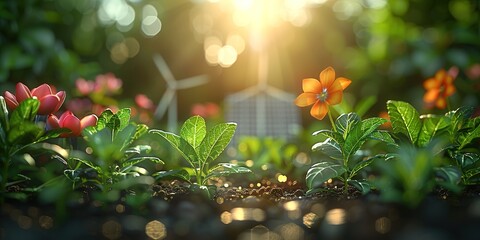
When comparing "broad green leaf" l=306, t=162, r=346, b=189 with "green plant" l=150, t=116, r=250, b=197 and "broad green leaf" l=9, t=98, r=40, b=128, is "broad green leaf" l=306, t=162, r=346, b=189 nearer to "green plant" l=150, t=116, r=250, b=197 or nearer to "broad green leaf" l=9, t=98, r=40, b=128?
"green plant" l=150, t=116, r=250, b=197

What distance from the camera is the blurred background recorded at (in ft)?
11.2

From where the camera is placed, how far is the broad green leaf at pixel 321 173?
1152mm

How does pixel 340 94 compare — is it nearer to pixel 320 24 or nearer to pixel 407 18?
pixel 407 18

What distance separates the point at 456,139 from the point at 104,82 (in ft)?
7.03

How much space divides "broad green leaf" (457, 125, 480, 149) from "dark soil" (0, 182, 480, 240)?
0.21 m

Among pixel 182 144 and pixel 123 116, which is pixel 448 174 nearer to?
pixel 182 144

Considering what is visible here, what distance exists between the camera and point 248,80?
5707 millimetres

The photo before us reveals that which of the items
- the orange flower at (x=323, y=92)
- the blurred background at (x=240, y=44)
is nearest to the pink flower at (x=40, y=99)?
the orange flower at (x=323, y=92)

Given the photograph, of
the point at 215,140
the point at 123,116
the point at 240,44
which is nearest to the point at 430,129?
the point at 215,140

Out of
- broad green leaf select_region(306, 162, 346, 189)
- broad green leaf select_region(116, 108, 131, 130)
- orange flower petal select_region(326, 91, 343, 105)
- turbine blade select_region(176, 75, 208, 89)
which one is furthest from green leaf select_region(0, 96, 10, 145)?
turbine blade select_region(176, 75, 208, 89)

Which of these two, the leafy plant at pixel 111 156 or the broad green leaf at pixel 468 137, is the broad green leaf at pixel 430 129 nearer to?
the broad green leaf at pixel 468 137

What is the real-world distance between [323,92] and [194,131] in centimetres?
35

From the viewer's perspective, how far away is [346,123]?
132 cm

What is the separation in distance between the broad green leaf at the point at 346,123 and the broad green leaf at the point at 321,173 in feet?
0.33
